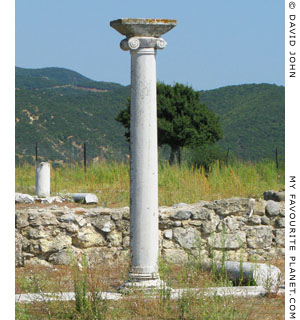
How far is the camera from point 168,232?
1072 cm

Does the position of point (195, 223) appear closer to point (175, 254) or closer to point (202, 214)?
point (202, 214)

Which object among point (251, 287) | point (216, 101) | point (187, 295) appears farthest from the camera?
point (216, 101)

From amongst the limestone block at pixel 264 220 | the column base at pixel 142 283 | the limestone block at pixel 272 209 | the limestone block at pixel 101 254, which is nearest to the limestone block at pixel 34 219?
the limestone block at pixel 101 254

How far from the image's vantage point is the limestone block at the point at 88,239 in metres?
10.5

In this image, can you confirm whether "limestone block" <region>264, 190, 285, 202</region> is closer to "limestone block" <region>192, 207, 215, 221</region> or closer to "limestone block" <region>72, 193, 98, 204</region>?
"limestone block" <region>192, 207, 215, 221</region>

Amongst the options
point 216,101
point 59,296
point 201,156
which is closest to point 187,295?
point 59,296

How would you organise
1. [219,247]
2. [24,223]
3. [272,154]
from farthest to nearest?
[272,154] → [219,247] → [24,223]

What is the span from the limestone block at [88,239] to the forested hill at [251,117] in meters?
35.0

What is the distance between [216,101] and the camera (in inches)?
2489

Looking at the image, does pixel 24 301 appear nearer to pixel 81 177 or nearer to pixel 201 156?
pixel 81 177

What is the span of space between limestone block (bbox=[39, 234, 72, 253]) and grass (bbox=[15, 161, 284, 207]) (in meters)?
2.66

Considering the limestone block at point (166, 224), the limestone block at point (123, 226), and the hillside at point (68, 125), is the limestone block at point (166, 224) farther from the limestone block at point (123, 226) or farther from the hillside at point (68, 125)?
the hillside at point (68, 125)

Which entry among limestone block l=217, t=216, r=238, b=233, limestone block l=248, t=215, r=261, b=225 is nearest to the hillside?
limestone block l=248, t=215, r=261, b=225

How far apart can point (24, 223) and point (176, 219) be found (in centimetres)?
260
